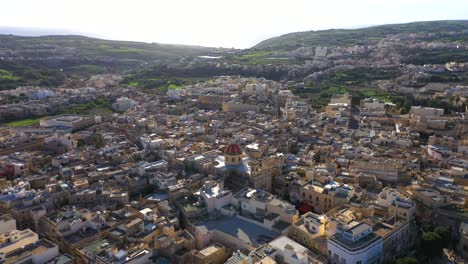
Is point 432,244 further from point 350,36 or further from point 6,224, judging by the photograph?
point 350,36

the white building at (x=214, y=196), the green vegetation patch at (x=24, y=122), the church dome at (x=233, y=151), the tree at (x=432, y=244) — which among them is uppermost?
the church dome at (x=233, y=151)

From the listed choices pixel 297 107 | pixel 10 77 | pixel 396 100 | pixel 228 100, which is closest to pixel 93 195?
pixel 297 107

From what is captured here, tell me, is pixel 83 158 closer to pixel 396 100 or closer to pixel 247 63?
pixel 396 100

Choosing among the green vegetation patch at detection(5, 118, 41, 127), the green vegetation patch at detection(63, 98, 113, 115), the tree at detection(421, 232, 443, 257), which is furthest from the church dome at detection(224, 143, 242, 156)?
the green vegetation patch at detection(63, 98, 113, 115)

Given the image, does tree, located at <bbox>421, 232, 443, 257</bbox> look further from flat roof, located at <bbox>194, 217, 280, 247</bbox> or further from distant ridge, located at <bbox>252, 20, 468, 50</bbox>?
distant ridge, located at <bbox>252, 20, 468, 50</bbox>

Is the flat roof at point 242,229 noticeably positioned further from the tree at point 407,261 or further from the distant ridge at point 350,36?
the distant ridge at point 350,36

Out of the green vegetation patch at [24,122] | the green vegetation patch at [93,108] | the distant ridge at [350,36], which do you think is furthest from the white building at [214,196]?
the distant ridge at [350,36]

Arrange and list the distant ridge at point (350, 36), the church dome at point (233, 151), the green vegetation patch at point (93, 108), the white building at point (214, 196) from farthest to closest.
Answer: the distant ridge at point (350, 36), the green vegetation patch at point (93, 108), the church dome at point (233, 151), the white building at point (214, 196)

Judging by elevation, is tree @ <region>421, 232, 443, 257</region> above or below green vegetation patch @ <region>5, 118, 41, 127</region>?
above

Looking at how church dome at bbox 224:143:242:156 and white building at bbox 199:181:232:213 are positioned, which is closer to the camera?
white building at bbox 199:181:232:213
